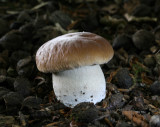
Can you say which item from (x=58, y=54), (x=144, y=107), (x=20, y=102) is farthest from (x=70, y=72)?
(x=144, y=107)

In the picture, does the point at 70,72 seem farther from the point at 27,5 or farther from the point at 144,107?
the point at 27,5

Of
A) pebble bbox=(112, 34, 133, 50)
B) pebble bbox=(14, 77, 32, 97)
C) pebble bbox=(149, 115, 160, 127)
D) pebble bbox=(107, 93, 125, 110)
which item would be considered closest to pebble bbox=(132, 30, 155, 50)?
pebble bbox=(112, 34, 133, 50)

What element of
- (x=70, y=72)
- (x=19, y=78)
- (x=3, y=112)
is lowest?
(x=3, y=112)

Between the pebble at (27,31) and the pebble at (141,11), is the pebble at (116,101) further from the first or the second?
the pebble at (141,11)

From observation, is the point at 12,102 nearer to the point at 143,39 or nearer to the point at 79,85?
the point at 79,85

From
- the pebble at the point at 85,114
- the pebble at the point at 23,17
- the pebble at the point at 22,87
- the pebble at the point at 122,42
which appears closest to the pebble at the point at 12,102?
the pebble at the point at 22,87

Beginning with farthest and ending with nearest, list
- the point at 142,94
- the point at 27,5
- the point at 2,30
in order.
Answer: the point at 27,5 < the point at 2,30 < the point at 142,94

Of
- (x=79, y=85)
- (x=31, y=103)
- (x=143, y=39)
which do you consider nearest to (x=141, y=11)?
(x=143, y=39)

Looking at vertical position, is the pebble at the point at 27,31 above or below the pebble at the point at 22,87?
above
